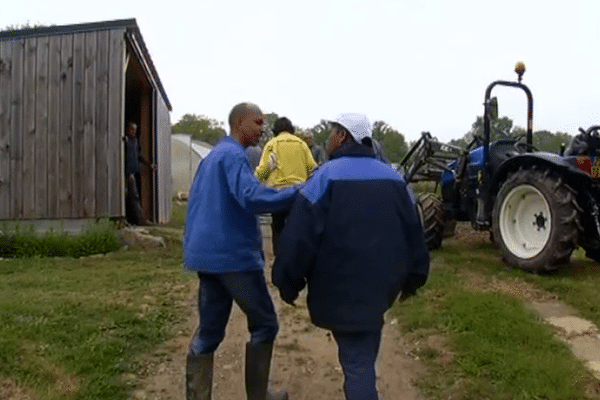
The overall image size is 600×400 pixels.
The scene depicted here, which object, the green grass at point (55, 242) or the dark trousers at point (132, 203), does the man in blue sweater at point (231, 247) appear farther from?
the dark trousers at point (132, 203)

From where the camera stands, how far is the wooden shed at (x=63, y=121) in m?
8.35

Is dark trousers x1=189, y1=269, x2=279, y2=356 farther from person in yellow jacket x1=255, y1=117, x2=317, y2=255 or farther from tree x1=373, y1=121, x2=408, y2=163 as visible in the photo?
tree x1=373, y1=121, x2=408, y2=163

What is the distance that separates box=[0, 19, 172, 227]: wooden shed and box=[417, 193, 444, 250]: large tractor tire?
12.5ft

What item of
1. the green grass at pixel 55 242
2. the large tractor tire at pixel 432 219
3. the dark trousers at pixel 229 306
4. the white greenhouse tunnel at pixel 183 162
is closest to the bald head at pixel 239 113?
the dark trousers at pixel 229 306

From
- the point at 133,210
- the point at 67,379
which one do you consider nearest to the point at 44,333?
the point at 67,379

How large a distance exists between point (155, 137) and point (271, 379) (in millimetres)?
8548

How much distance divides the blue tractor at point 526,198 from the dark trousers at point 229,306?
388 centimetres

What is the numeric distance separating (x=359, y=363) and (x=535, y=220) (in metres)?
4.59

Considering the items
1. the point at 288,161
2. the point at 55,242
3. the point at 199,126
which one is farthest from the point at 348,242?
the point at 199,126

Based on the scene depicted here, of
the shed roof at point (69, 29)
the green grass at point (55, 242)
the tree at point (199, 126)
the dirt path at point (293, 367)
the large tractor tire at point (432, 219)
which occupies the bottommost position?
the dirt path at point (293, 367)

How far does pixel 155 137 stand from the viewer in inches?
471

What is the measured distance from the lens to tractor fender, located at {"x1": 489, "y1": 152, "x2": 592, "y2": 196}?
6293 mm

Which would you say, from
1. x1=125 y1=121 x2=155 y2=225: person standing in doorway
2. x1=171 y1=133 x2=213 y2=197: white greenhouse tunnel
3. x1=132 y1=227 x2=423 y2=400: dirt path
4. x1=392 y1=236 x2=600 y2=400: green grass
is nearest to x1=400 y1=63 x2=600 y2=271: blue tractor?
x1=392 y1=236 x2=600 y2=400: green grass

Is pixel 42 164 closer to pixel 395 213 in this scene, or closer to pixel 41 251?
pixel 41 251
